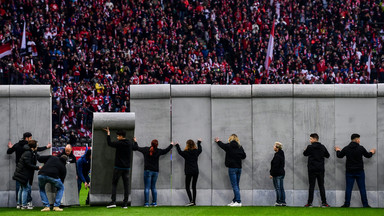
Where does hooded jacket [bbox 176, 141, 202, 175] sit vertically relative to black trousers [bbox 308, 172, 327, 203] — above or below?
above

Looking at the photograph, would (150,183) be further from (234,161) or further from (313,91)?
(313,91)

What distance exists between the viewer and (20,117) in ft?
63.5

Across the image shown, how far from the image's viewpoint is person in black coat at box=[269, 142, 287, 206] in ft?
61.1

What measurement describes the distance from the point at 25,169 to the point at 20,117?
6.49 ft

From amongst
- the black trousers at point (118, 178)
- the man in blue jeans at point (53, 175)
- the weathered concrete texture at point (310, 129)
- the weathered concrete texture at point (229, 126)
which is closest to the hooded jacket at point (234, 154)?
the weathered concrete texture at point (229, 126)

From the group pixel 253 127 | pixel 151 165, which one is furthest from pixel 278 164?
pixel 151 165

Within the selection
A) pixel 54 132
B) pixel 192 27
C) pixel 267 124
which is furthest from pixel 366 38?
pixel 267 124

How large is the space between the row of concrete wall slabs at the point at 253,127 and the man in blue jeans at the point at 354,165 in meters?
0.48

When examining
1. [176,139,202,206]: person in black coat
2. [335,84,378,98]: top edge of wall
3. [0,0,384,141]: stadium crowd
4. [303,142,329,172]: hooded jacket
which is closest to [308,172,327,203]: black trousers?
[303,142,329,172]: hooded jacket

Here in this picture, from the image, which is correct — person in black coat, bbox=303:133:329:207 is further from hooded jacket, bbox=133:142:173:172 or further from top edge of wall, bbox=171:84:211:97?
hooded jacket, bbox=133:142:173:172

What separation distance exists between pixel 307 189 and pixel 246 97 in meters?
2.92

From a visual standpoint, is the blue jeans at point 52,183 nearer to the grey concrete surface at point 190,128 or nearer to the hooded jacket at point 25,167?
the hooded jacket at point 25,167

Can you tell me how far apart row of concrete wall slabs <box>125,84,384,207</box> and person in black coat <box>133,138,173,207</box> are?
0.51 m

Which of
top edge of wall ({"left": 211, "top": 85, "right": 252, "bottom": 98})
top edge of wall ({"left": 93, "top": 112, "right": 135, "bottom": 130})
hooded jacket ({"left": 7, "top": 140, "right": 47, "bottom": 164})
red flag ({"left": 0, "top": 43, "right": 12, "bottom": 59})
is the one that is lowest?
hooded jacket ({"left": 7, "top": 140, "right": 47, "bottom": 164})
